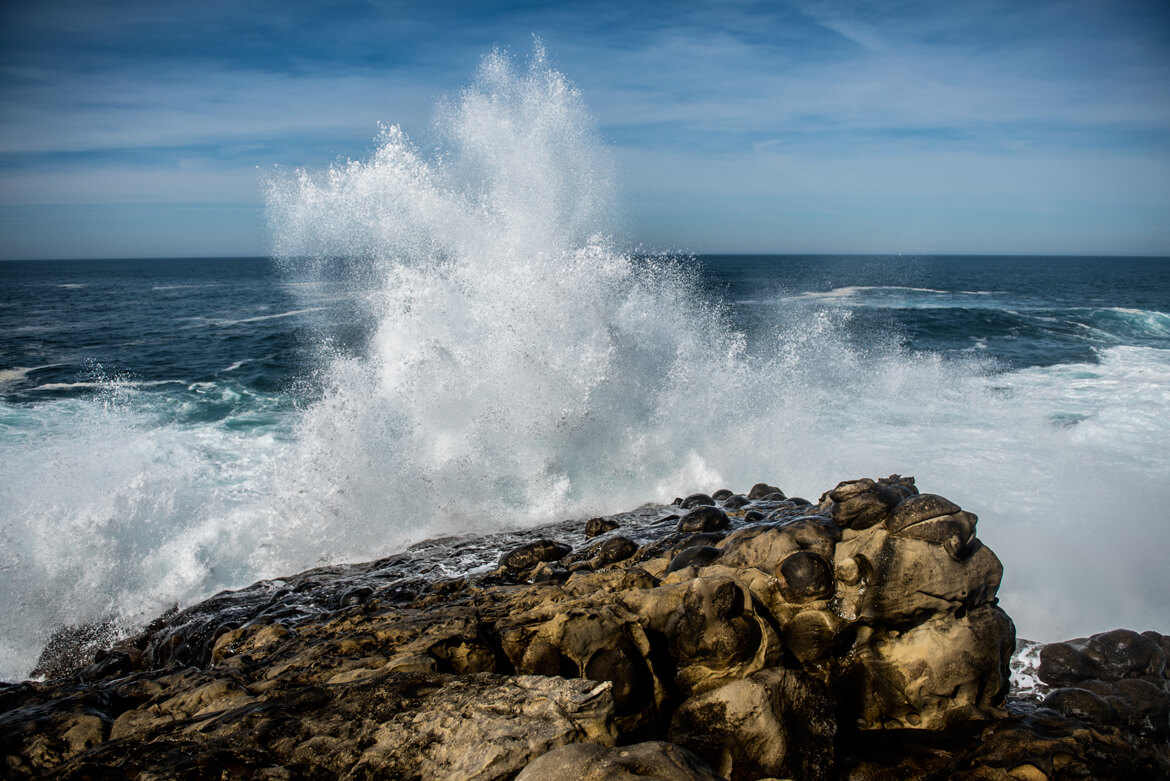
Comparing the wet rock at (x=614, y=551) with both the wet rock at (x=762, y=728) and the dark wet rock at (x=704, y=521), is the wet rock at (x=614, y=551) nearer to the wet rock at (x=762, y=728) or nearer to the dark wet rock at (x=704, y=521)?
the dark wet rock at (x=704, y=521)

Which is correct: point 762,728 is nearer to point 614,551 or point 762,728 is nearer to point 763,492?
point 614,551

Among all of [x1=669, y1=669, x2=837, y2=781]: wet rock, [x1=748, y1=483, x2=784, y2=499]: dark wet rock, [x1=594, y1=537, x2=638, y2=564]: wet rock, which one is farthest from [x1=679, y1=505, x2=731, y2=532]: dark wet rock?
[x1=669, y1=669, x2=837, y2=781]: wet rock

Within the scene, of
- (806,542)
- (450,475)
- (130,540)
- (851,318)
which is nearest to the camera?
(806,542)

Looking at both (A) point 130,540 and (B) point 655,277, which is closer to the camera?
(A) point 130,540

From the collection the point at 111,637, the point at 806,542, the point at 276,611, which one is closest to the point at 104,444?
the point at 111,637

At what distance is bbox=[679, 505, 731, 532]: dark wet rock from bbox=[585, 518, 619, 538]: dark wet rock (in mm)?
1434

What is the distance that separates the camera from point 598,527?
30.0 ft

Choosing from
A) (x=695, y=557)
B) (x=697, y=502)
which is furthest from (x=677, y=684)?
(x=697, y=502)

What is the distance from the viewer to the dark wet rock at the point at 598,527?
9.09m

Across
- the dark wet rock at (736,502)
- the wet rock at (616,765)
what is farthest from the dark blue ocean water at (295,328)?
the wet rock at (616,765)

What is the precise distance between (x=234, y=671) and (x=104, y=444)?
1050 cm

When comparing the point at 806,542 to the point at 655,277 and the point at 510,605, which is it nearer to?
the point at 510,605

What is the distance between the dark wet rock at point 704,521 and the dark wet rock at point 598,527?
1.43 meters

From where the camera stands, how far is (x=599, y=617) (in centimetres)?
502
